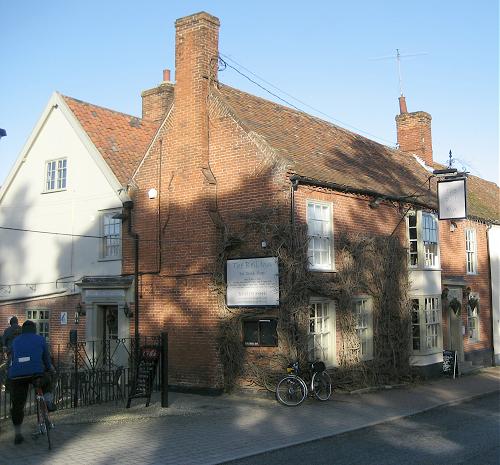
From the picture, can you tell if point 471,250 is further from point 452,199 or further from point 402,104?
point 402,104

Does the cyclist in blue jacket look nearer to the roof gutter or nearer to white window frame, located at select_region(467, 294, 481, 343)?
the roof gutter

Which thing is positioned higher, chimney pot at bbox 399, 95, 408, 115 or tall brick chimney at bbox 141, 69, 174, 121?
chimney pot at bbox 399, 95, 408, 115

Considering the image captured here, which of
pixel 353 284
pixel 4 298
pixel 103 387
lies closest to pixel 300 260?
pixel 353 284

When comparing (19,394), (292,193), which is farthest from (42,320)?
(19,394)

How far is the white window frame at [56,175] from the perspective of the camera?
2022 centimetres

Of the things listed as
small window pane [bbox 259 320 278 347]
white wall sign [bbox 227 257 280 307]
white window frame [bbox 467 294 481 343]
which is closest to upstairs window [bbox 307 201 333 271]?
white wall sign [bbox 227 257 280 307]

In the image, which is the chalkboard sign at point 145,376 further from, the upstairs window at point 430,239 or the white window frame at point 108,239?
the upstairs window at point 430,239

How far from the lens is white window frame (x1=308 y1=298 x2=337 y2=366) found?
15.5 metres

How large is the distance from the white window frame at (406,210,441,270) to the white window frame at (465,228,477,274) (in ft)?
11.9

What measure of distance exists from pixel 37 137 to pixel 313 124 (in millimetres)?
9096

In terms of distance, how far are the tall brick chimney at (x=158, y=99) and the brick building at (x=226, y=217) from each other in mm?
3246

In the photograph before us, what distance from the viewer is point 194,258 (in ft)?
52.4

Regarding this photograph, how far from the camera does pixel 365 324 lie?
56.8 feet

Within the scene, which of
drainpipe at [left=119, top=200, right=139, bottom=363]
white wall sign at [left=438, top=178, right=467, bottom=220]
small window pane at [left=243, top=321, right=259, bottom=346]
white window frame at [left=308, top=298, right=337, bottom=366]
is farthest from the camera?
white wall sign at [left=438, top=178, right=467, bottom=220]
